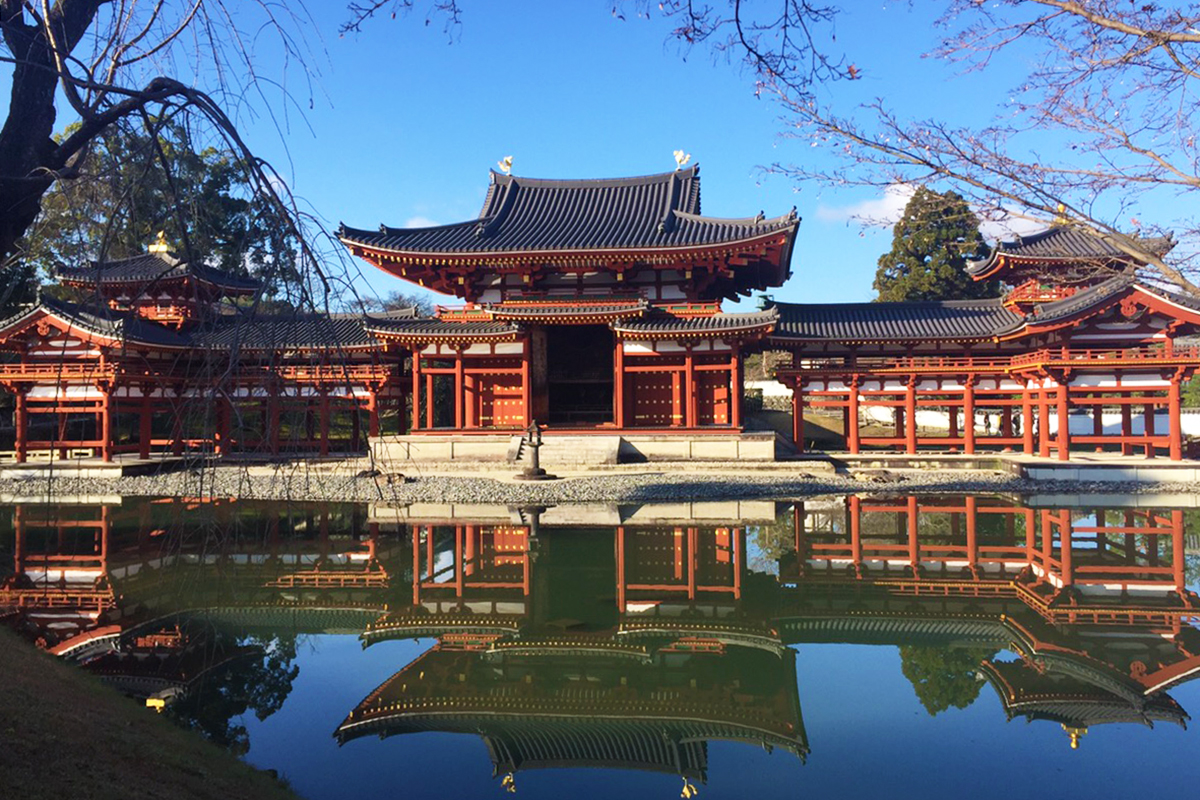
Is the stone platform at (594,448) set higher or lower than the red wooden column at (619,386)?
lower

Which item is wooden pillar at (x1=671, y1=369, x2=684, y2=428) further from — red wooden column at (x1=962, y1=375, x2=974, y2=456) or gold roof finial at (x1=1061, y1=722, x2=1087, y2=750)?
gold roof finial at (x1=1061, y1=722, x2=1087, y2=750)

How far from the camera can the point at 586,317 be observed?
2044 centimetres

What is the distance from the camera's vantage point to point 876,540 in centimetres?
1216

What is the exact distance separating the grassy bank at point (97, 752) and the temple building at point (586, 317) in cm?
1531

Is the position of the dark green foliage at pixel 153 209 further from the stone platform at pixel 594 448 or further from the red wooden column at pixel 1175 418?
the red wooden column at pixel 1175 418

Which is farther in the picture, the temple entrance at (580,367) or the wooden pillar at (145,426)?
the temple entrance at (580,367)

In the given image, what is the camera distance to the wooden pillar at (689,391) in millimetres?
20422

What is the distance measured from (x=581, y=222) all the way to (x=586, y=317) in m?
4.89

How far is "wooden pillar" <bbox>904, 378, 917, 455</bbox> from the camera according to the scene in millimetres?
20531

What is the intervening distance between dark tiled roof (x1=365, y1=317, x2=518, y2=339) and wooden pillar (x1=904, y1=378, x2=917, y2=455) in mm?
11633

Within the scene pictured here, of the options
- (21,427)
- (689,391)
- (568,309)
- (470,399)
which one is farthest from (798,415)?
(21,427)

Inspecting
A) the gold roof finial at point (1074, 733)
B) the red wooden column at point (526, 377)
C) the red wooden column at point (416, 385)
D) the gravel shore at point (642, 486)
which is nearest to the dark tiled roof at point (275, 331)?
the gold roof finial at point (1074, 733)

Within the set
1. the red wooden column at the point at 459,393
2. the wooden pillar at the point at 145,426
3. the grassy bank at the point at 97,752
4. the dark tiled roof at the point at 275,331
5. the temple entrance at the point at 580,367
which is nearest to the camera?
the dark tiled roof at the point at 275,331

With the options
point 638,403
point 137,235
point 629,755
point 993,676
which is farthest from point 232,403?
point 638,403
